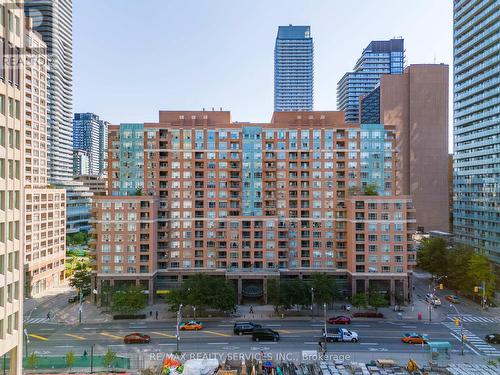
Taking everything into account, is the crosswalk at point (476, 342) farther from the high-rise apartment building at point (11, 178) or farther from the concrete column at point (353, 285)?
the high-rise apartment building at point (11, 178)

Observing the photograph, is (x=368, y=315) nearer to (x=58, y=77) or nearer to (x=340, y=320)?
(x=340, y=320)

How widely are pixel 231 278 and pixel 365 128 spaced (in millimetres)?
40959

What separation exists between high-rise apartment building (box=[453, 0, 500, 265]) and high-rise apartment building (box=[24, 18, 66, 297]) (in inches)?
4043

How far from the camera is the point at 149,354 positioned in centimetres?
4878

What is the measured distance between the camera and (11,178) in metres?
25.3

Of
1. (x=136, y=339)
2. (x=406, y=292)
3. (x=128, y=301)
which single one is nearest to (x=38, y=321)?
(x=128, y=301)

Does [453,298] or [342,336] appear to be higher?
[342,336]


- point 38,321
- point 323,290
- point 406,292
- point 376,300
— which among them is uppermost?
point 323,290

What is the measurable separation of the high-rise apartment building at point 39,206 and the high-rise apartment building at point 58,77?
1435 inches

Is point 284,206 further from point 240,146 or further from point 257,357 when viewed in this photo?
point 257,357

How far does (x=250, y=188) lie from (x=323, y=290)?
983 inches

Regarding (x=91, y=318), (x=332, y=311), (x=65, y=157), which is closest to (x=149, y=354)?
(x=91, y=318)

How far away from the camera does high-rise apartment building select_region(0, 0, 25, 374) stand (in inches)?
944

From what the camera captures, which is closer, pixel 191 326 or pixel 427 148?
pixel 191 326
